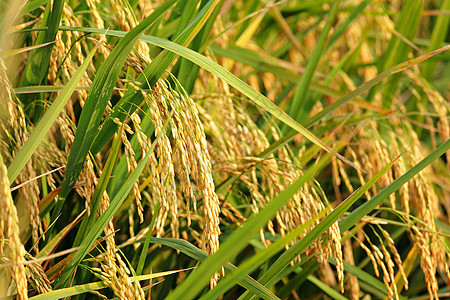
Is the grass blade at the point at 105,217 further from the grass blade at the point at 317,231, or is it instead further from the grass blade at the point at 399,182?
the grass blade at the point at 399,182

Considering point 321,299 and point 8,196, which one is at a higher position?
point 8,196

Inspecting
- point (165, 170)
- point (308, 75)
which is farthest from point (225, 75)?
point (308, 75)

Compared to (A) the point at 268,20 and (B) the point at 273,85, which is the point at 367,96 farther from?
(A) the point at 268,20

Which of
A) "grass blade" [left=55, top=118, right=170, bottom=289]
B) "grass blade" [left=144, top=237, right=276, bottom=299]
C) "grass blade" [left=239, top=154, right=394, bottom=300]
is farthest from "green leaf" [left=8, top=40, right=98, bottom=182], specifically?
"grass blade" [left=239, top=154, right=394, bottom=300]

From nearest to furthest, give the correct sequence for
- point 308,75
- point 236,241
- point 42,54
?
1. point 236,241
2. point 42,54
3. point 308,75

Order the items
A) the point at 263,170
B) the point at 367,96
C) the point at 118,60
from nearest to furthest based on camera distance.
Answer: the point at 118,60 < the point at 263,170 < the point at 367,96

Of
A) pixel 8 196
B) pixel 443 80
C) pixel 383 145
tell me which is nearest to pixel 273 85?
pixel 383 145

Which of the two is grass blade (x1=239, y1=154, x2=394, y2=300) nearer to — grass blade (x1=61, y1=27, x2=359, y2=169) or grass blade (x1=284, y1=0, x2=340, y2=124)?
grass blade (x1=61, y1=27, x2=359, y2=169)

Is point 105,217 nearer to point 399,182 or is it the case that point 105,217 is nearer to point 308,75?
point 399,182

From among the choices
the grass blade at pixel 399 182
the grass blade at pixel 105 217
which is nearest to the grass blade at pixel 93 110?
the grass blade at pixel 105 217
